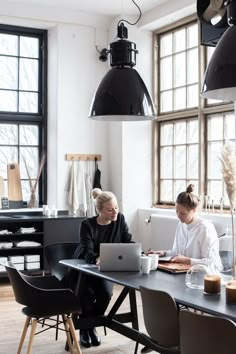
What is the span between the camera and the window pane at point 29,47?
819 centimetres

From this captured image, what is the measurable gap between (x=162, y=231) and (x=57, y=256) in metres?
2.55

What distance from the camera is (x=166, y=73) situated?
8141 mm

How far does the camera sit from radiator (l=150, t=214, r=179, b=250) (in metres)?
7.31

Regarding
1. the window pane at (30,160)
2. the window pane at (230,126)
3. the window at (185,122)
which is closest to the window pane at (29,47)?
the window pane at (30,160)

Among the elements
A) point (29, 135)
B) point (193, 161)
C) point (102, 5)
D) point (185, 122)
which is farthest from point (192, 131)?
point (29, 135)

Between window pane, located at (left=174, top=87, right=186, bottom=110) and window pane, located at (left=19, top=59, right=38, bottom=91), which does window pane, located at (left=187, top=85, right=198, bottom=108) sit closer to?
window pane, located at (left=174, top=87, right=186, bottom=110)

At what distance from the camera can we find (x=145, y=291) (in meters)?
3.37

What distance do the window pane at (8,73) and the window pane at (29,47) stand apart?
0.20 meters

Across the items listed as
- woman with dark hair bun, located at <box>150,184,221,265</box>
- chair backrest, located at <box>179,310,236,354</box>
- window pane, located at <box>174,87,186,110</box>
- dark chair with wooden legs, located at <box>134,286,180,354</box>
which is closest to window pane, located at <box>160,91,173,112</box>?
window pane, located at <box>174,87,186,110</box>

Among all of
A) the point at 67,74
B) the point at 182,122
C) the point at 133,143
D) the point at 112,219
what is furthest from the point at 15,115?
the point at 112,219

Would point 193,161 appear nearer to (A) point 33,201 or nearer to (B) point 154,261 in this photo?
(A) point 33,201

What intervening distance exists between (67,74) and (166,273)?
183 inches

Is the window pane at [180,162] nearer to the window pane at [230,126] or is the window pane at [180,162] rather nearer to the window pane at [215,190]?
the window pane at [215,190]

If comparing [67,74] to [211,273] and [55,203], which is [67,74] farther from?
[211,273]
